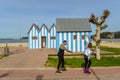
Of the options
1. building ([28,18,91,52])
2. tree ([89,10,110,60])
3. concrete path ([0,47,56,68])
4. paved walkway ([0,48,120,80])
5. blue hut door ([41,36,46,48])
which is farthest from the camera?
blue hut door ([41,36,46,48])

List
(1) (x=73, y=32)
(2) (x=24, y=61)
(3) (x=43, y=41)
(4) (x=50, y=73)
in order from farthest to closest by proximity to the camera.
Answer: (3) (x=43, y=41) < (1) (x=73, y=32) < (2) (x=24, y=61) < (4) (x=50, y=73)

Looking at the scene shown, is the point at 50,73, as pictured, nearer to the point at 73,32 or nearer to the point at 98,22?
the point at 98,22

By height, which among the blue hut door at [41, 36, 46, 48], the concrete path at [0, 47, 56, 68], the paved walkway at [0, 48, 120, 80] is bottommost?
the paved walkway at [0, 48, 120, 80]

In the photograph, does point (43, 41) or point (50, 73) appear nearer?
point (50, 73)

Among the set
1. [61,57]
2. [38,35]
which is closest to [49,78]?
[61,57]

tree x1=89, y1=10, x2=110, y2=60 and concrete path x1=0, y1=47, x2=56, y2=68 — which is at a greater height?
tree x1=89, y1=10, x2=110, y2=60

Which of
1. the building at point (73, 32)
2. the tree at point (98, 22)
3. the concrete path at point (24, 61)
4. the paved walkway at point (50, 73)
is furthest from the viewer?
the building at point (73, 32)

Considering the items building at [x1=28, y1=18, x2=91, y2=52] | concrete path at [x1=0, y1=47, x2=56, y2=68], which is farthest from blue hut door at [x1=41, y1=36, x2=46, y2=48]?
concrete path at [x1=0, y1=47, x2=56, y2=68]

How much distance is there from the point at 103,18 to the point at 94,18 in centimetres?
73

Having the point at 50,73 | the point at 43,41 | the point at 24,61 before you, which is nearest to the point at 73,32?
the point at 24,61

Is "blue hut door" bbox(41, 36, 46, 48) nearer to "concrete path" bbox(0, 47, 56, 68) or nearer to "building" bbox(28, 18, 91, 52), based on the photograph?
"building" bbox(28, 18, 91, 52)

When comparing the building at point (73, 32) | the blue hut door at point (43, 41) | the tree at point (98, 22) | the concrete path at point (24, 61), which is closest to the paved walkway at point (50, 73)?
the concrete path at point (24, 61)

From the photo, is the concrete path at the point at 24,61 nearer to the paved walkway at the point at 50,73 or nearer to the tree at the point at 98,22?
the paved walkway at the point at 50,73

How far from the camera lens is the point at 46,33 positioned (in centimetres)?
4612
